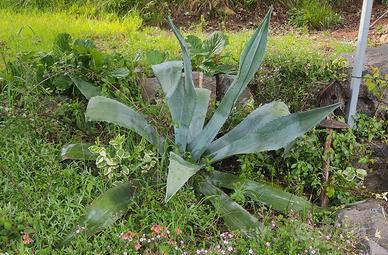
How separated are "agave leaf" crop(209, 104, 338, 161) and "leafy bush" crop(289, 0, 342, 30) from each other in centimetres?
333

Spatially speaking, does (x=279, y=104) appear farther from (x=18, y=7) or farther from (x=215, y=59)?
(x=18, y=7)

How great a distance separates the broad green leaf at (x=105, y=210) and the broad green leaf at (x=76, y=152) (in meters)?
0.33

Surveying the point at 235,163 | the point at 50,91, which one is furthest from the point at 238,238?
the point at 50,91

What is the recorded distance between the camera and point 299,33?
596cm

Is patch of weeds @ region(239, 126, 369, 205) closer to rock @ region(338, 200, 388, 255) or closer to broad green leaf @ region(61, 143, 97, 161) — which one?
rock @ region(338, 200, 388, 255)

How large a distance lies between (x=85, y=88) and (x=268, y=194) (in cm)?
134

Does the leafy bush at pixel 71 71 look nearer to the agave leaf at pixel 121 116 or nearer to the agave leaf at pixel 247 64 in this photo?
the agave leaf at pixel 121 116

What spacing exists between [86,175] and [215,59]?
4.39 ft

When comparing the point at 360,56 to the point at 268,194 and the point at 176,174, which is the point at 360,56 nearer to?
the point at 268,194

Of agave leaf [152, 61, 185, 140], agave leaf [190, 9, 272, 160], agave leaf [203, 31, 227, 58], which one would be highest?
agave leaf [190, 9, 272, 160]

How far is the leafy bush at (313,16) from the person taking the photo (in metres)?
6.24

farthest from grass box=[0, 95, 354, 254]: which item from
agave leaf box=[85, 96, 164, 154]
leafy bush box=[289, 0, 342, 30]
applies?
leafy bush box=[289, 0, 342, 30]

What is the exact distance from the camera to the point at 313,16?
20.5 ft

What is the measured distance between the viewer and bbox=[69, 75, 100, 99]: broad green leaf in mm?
3600
